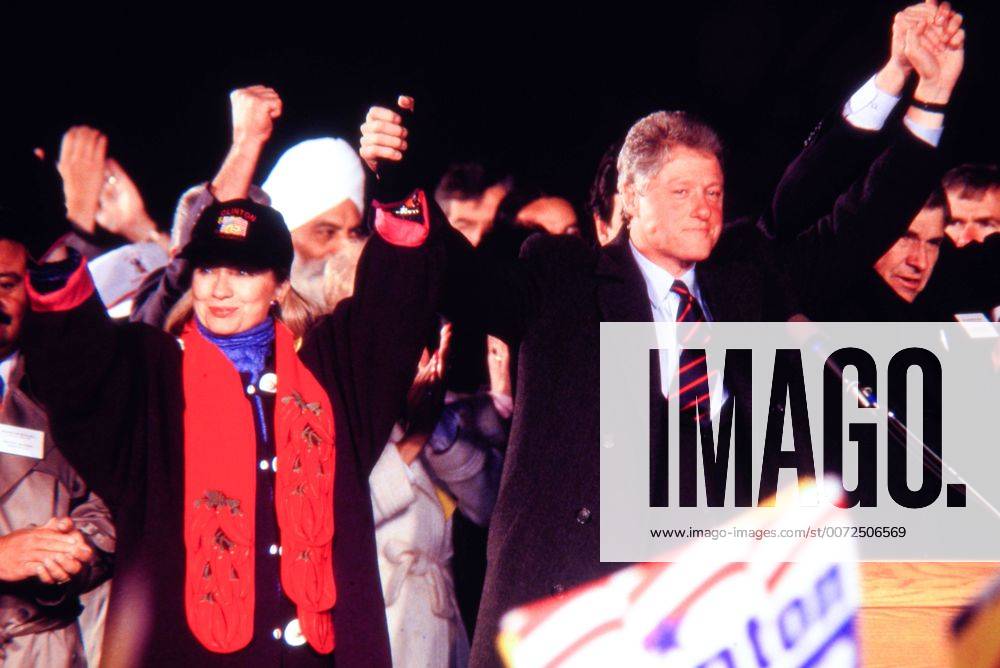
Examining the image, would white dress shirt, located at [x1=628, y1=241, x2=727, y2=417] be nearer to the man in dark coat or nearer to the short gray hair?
the man in dark coat

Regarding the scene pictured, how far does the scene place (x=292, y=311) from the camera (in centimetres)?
310

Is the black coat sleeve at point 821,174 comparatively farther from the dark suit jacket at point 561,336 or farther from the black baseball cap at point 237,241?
the black baseball cap at point 237,241

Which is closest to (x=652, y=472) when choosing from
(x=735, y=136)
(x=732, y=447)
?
(x=732, y=447)

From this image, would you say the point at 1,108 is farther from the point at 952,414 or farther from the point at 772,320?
the point at 952,414

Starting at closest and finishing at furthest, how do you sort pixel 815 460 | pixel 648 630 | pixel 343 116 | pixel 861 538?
pixel 648 630
pixel 861 538
pixel 815 460
pixel 343 116

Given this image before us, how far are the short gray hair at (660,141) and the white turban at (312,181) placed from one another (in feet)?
4.03

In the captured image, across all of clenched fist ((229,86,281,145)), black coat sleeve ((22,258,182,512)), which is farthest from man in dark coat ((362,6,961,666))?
clenched fist ((229,86,281,145))

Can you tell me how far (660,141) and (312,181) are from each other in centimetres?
137

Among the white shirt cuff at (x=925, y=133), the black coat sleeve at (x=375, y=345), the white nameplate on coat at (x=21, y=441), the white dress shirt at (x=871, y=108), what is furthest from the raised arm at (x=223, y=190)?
the white shirt cuff at (x=925, y=133)

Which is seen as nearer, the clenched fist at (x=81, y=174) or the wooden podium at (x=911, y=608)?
the wooden podium at (x=911, y=608)

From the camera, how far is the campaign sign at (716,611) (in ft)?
7.57

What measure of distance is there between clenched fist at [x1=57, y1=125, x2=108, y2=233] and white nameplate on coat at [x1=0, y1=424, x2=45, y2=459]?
1225 millimetres

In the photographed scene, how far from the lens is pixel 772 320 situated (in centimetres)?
272

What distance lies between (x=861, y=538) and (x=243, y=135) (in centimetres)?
197
